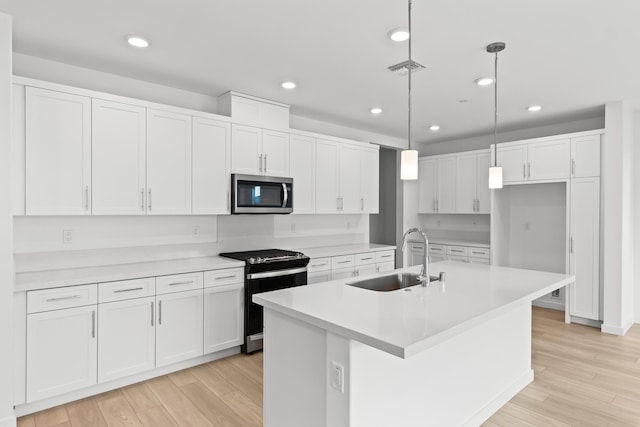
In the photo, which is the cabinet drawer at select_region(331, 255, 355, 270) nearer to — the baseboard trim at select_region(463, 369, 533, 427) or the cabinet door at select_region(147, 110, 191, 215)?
the cabinet door at select_region(147, 110, 191, 215)

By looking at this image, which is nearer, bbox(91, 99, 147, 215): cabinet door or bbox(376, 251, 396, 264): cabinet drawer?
bbox(91, 99, 147, 215): cabinet door

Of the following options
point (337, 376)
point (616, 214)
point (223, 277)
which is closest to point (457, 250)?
point (616, 214)

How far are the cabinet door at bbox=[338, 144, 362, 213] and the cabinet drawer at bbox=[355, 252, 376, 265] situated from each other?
64 centimetres

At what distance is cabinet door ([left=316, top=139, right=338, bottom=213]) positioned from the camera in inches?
184

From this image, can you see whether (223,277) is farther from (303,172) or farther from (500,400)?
(500,400)

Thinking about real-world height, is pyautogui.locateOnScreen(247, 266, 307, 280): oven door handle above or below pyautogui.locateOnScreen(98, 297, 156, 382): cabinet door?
above

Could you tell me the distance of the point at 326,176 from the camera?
15.6 ft

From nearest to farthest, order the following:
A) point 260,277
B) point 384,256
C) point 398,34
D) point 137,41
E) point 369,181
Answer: point 398,34, point 137,41, point 260,277, point 384,256, point 369,181

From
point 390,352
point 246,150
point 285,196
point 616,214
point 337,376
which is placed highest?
point 246,150

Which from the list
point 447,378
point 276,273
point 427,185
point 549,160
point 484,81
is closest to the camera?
point 447,378

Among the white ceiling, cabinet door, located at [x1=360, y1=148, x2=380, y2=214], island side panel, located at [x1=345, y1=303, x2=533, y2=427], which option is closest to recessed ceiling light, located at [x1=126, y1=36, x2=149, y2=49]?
the white ceiling

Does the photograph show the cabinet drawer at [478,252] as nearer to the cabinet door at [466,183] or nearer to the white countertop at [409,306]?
the cabinet door at [466,183]

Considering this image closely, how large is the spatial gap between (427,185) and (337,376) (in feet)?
17.1

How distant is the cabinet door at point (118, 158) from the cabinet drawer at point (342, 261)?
87.1 inches
